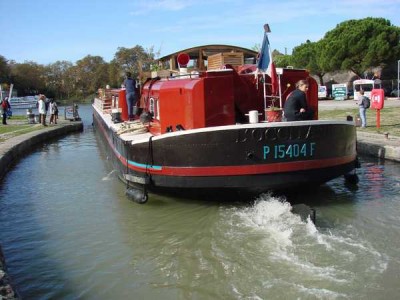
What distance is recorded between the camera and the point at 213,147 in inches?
286

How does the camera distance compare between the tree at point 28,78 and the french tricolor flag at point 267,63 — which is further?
the tree at point 28,78

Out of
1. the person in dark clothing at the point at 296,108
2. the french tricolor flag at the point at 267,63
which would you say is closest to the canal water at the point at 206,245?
the person in dark clothing at the point at 296,108

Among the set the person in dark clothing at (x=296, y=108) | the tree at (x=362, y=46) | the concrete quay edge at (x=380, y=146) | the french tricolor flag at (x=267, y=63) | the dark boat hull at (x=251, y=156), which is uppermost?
the tree at (x=362, y=46)

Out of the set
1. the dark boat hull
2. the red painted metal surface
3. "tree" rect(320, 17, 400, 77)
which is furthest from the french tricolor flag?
"tree" rect(320, 17, 400, 77)

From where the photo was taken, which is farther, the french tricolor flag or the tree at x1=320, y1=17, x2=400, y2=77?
the tree at x1=320, y1=17, x2=400, y2=77

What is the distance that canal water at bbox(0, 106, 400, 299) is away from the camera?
5078 millimetres

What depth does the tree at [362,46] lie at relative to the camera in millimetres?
46219

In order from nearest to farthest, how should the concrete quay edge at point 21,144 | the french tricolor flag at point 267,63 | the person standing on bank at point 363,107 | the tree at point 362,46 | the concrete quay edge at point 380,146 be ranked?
the french tricolor flag at point 267,63
the concrete quay edge at point 380,146
the concrete quay edge at point 21,144
the person standing on bank at point 363,107
the tree at point 362,46

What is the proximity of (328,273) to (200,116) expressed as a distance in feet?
12.1

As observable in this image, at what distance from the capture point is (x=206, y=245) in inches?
249

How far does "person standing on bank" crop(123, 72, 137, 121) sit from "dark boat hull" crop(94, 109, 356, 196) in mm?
4270

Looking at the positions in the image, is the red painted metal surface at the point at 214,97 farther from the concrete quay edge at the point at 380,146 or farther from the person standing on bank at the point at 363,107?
the person standing on bank at the point at 363,107

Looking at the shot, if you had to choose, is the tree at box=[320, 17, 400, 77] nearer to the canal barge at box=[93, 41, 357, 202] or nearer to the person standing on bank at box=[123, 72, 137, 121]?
the person standing on bank at box=[123, 72, 137, 121]

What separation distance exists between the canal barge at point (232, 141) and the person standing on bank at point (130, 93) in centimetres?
261
